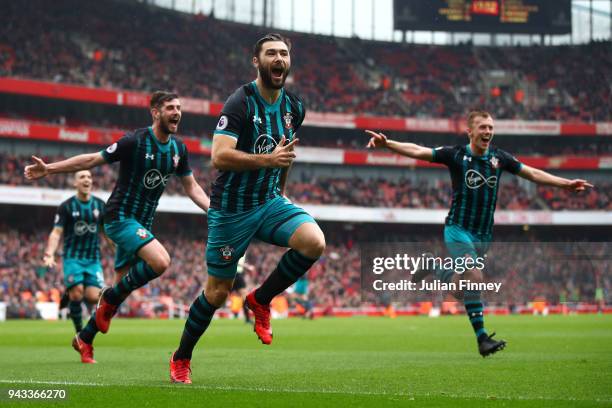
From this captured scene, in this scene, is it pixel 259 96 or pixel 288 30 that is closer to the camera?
pixel 259 96

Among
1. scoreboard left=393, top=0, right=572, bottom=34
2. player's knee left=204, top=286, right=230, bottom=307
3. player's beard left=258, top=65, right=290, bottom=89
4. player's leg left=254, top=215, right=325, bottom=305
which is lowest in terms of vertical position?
player's knee left=204, top=286, right=230, bottom=307

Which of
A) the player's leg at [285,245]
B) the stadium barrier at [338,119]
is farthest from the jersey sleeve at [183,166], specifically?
the stadium barrier at [338,119]

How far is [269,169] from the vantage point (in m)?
7.18

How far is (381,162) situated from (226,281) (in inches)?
1910

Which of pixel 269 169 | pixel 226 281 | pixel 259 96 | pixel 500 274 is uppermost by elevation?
pixel 259 96

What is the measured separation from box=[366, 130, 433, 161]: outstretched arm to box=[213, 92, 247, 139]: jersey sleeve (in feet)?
7.14

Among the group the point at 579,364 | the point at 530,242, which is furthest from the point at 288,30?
the point at 579,364

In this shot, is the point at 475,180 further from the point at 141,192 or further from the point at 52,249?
the point at 52,249

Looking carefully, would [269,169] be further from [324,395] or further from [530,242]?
[530,242]

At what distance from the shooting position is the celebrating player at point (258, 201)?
22.9 ft

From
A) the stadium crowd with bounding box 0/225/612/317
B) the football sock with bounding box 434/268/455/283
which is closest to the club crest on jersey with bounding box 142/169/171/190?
the football sock with bounding box 434/268/455/283

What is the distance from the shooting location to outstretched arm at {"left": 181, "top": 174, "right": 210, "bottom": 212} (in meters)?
9.20

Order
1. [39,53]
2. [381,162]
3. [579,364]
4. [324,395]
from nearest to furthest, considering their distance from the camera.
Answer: [324,395]
[579,364]
[39,53]
[381,162]

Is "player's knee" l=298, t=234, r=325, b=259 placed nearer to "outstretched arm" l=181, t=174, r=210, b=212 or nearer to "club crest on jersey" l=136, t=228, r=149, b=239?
"outstretched arm" l=181, t=174, r=210, b=212
